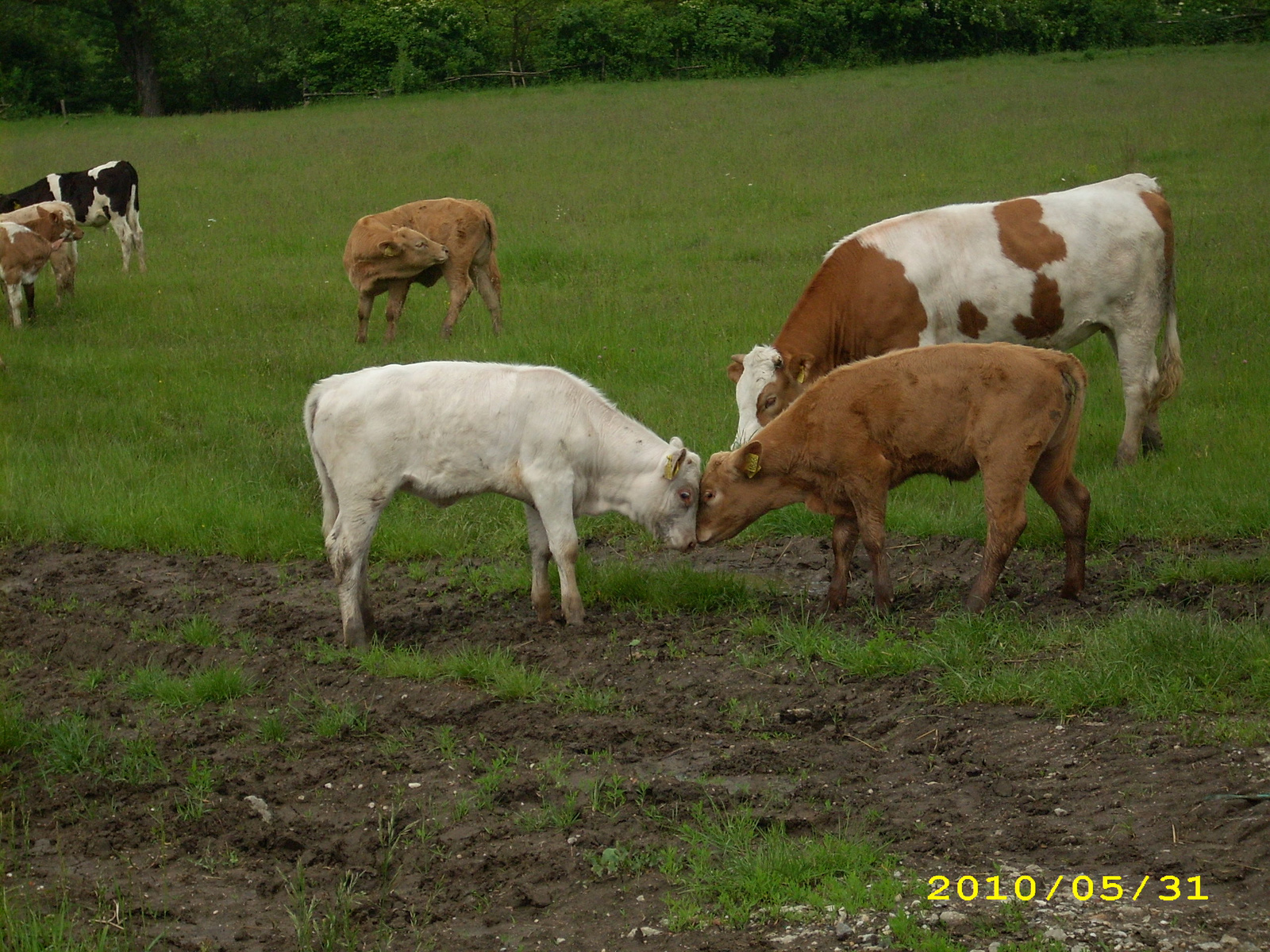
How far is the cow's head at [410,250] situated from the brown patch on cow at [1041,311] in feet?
22.6

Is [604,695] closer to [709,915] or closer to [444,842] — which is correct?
[444,842]

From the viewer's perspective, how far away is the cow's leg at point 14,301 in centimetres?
1578

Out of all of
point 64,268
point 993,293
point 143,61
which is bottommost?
point 993,293

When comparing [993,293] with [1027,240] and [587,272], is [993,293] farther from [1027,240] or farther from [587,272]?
[587,272]

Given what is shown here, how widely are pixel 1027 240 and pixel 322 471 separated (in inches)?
215

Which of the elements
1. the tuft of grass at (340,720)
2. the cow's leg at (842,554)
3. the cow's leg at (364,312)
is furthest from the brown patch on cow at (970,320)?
the cow's leg at (364,312)

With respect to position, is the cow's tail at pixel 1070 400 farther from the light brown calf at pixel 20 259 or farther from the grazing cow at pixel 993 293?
the light brown calf at pixel 20 259

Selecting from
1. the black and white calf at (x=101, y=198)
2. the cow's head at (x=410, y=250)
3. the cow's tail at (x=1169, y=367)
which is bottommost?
the cow's tail at (x=1169, y=367)

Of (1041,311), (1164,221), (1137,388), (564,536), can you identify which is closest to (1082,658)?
(564,536)

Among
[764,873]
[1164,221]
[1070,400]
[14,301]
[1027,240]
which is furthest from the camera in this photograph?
[14,301]

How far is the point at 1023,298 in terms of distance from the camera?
1004 centimetres

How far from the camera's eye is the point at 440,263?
588 inches

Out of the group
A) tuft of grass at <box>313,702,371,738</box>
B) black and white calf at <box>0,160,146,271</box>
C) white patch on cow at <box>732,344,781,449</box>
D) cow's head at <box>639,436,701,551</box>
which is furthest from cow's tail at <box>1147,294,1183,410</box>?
black and white calf at <box>0,160,146,271</box>

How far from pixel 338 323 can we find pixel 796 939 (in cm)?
1215
